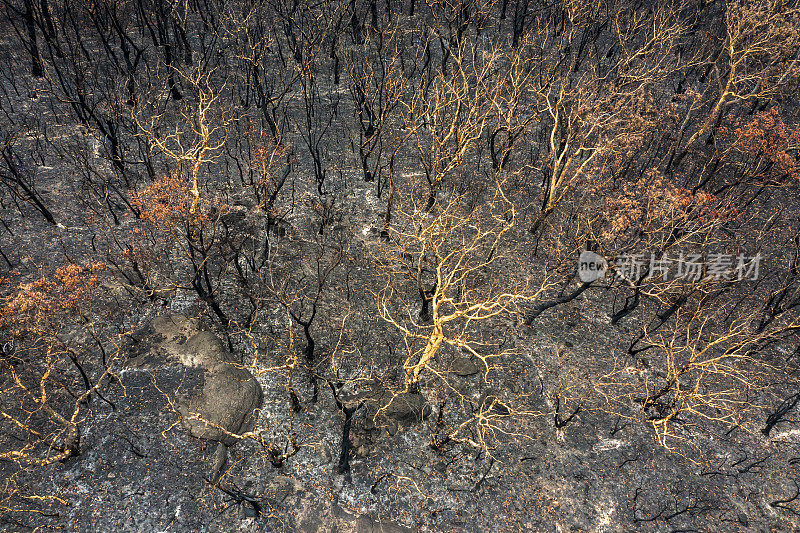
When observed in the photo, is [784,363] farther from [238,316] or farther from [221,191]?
[221,191]

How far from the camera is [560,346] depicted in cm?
2064

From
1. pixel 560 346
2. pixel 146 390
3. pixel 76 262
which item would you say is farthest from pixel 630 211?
pixel 76 262

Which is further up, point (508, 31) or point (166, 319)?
point (508, 31)

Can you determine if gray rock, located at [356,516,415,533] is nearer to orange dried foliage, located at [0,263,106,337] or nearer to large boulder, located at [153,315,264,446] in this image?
large boulder, located at [153,315,264,446]

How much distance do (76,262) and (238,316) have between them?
7.79 m

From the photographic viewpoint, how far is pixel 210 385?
1720 cm

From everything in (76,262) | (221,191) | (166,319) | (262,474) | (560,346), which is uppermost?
(221,191)
